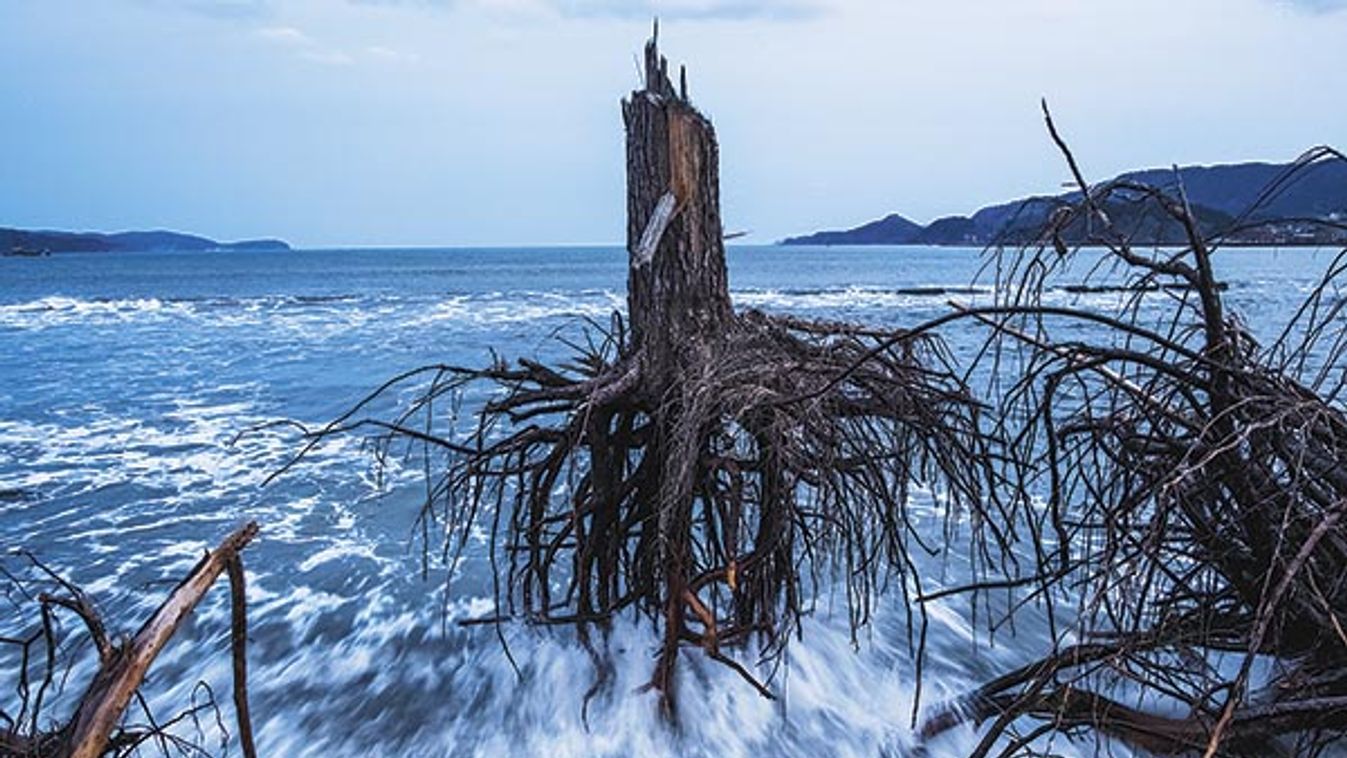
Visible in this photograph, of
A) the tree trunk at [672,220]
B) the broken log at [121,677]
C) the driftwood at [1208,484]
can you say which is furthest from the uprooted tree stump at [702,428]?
the broken log at [121,677]

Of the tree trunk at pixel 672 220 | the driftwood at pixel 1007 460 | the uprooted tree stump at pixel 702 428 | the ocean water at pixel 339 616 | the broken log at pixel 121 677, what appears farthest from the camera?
the ocean water at pixel 339 616

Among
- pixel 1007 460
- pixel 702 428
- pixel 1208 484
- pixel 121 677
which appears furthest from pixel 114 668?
pixel 1208 484

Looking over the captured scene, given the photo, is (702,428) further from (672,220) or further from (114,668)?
(114,668)

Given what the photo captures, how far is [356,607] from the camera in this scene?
705 centimetres

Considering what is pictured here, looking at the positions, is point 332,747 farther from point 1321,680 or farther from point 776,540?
point 1321,680

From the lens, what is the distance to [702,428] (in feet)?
14.0

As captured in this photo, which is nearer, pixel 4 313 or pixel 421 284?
pixel 4 313

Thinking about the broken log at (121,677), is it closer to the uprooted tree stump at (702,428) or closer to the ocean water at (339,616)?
the ocean water at (339,616)

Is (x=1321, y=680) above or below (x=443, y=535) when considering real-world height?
above

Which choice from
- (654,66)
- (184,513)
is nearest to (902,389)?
(654,66)

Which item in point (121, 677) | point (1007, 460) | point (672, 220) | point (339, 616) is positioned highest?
point (672, 220)

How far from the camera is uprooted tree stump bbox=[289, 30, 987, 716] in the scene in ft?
13.6

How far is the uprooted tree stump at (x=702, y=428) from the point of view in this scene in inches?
164

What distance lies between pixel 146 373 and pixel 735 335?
1904 cm
